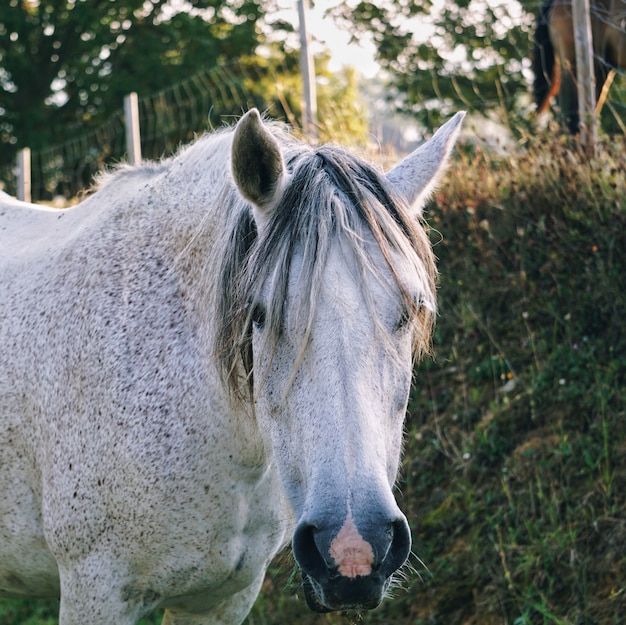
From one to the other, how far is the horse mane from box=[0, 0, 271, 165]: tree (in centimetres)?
1554

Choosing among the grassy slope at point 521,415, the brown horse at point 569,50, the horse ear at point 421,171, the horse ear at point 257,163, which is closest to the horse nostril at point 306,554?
the horse ear at point 257,163

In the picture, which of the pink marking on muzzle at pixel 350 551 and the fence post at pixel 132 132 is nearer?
the pink marking on muzzle at pixel 350 551

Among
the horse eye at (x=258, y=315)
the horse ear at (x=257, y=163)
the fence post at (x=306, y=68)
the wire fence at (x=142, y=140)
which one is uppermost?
the horse ear at (x=257, y=163)

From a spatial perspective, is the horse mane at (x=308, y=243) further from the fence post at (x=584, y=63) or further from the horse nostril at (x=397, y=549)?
the fence post at (x=584, y=63)

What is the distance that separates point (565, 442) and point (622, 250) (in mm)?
1205

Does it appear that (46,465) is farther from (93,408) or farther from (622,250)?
(622,250)

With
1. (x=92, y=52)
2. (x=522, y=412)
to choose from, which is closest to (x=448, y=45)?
(x=522, y=412)

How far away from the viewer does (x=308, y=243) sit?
2258 millimetres

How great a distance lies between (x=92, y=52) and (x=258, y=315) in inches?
685

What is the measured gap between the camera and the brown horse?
21.2 ft

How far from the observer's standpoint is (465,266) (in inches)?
219

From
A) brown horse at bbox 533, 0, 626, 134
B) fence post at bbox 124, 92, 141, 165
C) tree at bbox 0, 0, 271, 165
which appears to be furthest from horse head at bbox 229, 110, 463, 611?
tree at bbox 0, 0, 271, 165

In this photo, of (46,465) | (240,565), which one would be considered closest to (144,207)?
(46,465)

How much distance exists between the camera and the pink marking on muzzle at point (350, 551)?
1907 millimetres
